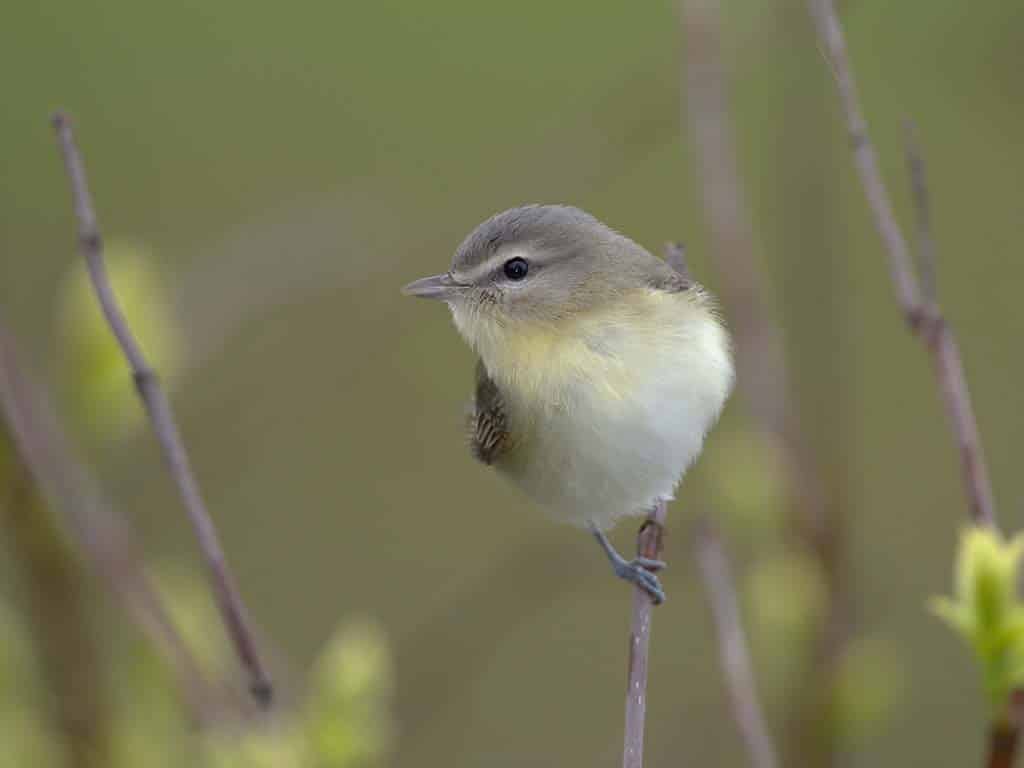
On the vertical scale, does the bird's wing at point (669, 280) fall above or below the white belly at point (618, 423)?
above

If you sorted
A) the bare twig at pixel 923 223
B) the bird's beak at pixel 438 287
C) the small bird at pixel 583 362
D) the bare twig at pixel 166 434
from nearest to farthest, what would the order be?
the bare twig at pixel 166 434, the bare twig at pixel 923 223, the small bird at pixel 583 362, the bird's beak at pixel 438 287

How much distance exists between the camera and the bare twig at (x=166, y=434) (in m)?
1.32

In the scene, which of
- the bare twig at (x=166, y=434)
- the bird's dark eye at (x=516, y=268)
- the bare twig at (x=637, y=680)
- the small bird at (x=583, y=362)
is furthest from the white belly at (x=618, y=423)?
the bare twig at (x=166, y=434)

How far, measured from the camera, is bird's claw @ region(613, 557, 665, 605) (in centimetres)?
235

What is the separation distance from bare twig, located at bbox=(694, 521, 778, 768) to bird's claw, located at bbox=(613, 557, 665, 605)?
22.0 inches

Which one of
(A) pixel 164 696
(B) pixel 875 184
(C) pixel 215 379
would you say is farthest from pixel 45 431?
(C) pixel 215 379

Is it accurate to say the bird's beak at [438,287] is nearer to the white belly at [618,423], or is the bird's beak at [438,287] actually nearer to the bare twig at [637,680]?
the white belly at [618,423]

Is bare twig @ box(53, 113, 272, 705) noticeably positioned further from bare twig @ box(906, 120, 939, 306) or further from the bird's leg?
the bird's leg

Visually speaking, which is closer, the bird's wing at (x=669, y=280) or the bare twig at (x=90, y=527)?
the bare twig at (x=90, y=527)

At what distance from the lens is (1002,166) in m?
4.88

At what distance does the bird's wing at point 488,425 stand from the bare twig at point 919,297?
90 centimetres

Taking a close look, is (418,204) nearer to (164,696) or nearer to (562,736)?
(164,696)

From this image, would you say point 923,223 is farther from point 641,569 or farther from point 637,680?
point 641,569

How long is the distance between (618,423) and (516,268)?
0.40 meters
